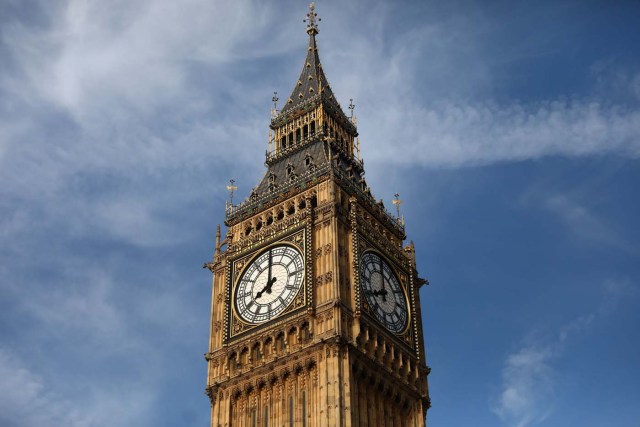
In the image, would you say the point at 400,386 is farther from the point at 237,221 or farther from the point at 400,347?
the point at 237,221

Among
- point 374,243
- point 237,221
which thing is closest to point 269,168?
point 237,221

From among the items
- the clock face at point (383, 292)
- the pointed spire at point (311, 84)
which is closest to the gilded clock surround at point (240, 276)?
the clock face at point (383, 292)

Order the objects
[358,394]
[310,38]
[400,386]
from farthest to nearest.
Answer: [310,38], [400,386], [358,394]

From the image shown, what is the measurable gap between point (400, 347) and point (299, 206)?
43.0ft

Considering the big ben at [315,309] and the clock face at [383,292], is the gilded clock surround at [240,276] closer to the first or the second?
the big ben at [315,309]

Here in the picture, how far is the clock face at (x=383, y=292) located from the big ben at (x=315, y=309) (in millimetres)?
94

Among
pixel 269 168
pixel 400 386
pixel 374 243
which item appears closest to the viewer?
pixel 400 386

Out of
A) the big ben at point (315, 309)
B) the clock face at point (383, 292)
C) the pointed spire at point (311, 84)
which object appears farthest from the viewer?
the pointed spire at point (311, 84)

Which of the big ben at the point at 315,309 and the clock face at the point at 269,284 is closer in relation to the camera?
the big ben at the point at 315,309

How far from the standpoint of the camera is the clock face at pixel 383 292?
73750mm

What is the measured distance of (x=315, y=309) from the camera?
231 ft

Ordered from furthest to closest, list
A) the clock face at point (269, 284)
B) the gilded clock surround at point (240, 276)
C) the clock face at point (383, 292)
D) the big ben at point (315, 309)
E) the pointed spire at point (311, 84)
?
the pointed spire at point (311, 84), the clock face at point (383, 292), the clock face at point (269, 284), the gilded clock surround at point (240, 276), the big ben at point (315, 309)

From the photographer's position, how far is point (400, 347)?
73.9 m

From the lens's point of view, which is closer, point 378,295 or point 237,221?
point 378,295
